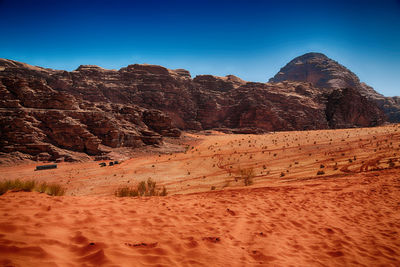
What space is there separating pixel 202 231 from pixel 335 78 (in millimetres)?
122359

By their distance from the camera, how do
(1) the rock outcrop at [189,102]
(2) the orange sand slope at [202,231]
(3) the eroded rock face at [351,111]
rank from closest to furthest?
(2) the orange sand slope at [202,231] → (1) the rock outcrop at [189,102] → (3) the eroded rock face at [351,111]

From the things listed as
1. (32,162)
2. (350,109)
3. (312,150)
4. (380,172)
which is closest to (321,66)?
(350,109)

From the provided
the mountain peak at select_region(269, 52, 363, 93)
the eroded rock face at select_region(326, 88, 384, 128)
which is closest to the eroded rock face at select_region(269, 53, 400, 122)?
the mountain peak at select_region(269, 52, 363, 93)

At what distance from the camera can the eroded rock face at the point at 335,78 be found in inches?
3413

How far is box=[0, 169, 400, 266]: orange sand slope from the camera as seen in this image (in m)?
3.04

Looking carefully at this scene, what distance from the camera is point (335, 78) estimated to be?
100500 mm

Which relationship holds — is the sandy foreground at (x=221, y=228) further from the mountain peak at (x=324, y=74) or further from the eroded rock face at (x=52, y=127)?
the mountain peak at (x=324, y=74)

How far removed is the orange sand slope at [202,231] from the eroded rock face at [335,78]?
311 ft

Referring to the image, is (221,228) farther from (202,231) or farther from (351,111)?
(351,111)

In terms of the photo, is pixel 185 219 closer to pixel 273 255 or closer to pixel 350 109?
pixel 273 255

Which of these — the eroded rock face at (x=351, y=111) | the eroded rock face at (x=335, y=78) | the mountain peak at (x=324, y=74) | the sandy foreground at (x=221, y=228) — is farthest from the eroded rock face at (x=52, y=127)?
the mountain peak at (x=324, y=74)

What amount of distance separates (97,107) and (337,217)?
31.9 meters

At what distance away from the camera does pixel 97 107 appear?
98.2ft

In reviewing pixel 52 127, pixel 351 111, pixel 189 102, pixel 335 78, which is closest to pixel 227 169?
pixel 52 127
